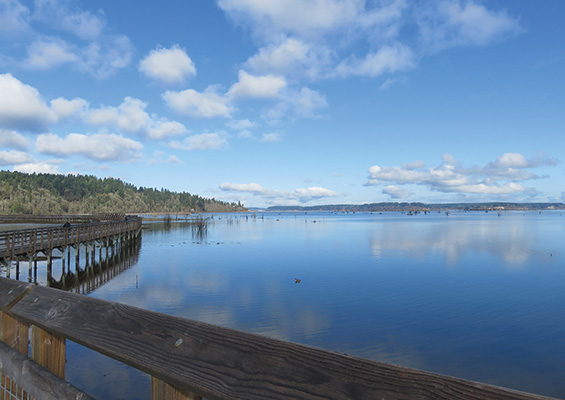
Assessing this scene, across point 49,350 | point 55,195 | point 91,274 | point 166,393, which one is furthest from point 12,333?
point 55,195

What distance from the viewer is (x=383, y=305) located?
19.3m

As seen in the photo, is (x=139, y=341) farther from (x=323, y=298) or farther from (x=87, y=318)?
(x=323, y=298)

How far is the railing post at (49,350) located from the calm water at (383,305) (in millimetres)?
9001

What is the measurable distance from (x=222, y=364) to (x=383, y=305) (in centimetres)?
1935

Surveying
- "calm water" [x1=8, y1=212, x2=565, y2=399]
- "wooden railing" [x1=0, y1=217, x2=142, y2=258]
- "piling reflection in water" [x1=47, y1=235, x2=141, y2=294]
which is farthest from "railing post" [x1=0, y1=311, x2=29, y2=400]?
"wooden railing" [x1=0, y1=217, x2=142, y2=258]

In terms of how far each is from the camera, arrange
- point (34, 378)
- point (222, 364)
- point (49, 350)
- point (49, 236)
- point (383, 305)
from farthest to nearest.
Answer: point (49, 236), point (383, 305), point (49, 350), point (34, 378), point (222, 364)

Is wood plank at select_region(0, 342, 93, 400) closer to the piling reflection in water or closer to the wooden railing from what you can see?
the piling reflection in water

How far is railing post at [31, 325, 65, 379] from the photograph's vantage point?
239cm

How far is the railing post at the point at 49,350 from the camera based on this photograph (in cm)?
239

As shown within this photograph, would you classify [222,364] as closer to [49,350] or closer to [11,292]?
[49,350]

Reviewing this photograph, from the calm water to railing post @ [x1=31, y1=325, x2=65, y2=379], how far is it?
900cm

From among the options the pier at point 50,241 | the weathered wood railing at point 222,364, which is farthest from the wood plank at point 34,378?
the pier at point 50,241

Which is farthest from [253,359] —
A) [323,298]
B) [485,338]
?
[323,298]

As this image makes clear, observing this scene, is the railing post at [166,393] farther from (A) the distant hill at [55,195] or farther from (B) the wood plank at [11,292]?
(A) the distant hill at [55,195]
